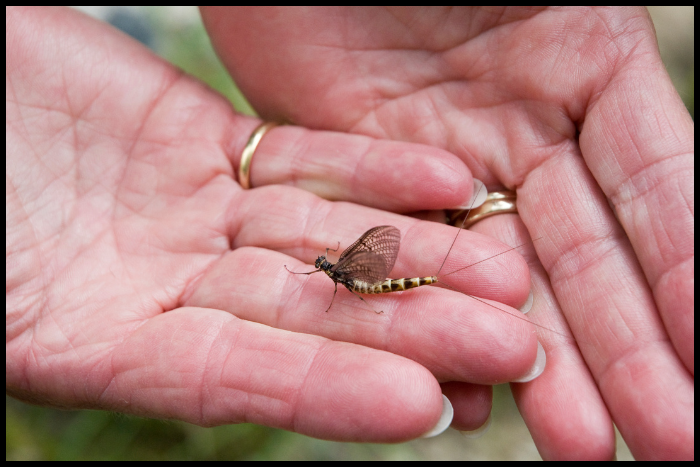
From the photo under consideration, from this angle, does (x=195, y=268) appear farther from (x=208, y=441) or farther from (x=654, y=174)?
(x=654, y=174)

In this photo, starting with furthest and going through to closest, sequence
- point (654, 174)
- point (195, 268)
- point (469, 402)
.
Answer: point (195, 268) < point (469, 402) < point (654, 174)

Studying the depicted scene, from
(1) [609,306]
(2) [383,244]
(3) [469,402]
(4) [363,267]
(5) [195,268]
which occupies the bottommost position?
(3) [469,402]

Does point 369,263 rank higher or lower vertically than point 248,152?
lower

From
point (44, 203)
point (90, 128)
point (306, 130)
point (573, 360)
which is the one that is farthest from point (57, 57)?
point (573, 360)

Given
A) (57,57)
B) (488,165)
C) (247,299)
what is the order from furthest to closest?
(57,57), (488,165), (247,299)

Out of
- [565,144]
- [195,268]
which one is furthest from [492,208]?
[195,268]

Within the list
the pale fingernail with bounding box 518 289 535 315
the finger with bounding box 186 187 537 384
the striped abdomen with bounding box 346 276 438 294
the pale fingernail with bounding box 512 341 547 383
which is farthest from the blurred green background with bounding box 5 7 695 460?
the pale fingernail with bounding box 512 341 547 383

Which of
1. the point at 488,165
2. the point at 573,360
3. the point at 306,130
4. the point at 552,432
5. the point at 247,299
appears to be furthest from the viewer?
the point at 306,130

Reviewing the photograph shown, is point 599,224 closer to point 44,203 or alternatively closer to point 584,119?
point 584,119
